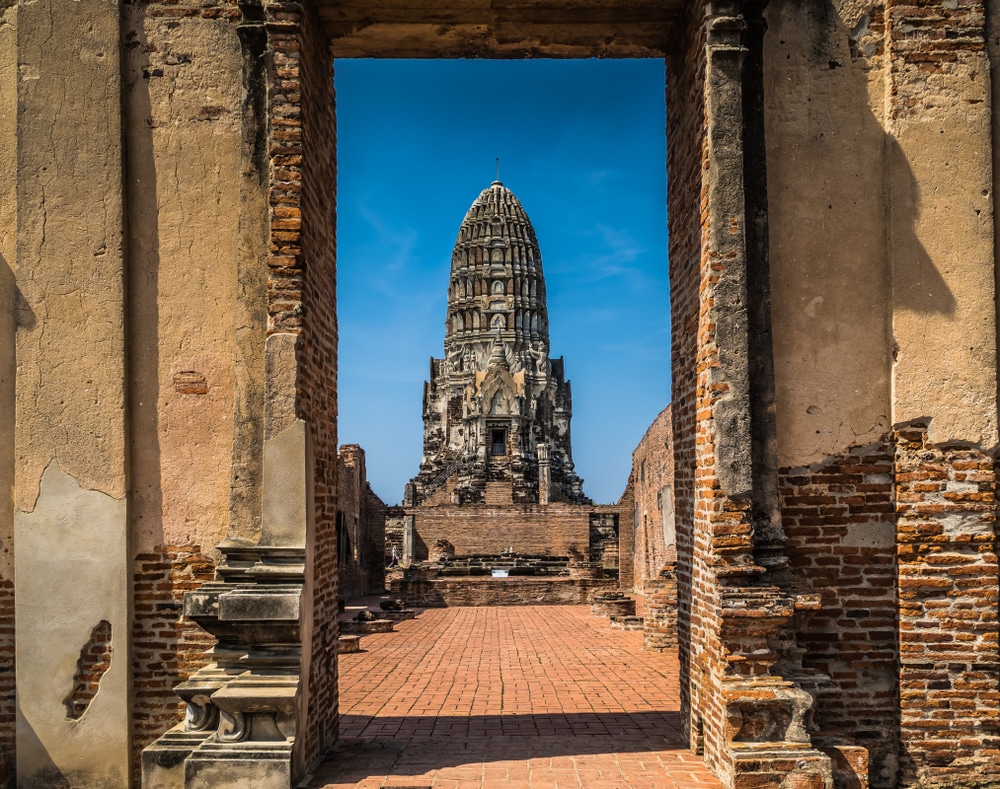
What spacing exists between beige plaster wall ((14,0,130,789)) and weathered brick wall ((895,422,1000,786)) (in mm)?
4921

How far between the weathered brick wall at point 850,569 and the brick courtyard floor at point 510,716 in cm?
108

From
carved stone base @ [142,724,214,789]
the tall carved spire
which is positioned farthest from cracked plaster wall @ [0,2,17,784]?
the tall carved spire

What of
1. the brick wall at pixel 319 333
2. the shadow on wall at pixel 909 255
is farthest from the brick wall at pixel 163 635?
the shadow on wall at pixel 909 255

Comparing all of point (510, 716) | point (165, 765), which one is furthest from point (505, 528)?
point (165, 765)

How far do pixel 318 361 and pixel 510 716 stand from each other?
3432mm

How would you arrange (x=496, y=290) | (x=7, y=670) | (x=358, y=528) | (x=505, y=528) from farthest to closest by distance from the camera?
(x=496, y=290)
(x=505, y=528)
(x=358, y=528)
(x=7, y=670)

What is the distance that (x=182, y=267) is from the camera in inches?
228

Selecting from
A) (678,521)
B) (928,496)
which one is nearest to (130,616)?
(678,521)

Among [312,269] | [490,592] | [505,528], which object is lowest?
[490,592]

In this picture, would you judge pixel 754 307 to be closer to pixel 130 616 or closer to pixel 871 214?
pixel 871 214

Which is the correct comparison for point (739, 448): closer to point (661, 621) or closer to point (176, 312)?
point (176, 312)

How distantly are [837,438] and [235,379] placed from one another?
12.5 feet

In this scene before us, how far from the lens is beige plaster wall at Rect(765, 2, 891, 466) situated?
556cm

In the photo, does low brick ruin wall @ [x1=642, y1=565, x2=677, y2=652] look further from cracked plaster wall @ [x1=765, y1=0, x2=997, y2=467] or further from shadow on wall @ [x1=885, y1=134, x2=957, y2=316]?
shadow on wall @ [x1=885, y1=134, x2=957, y2=316]
